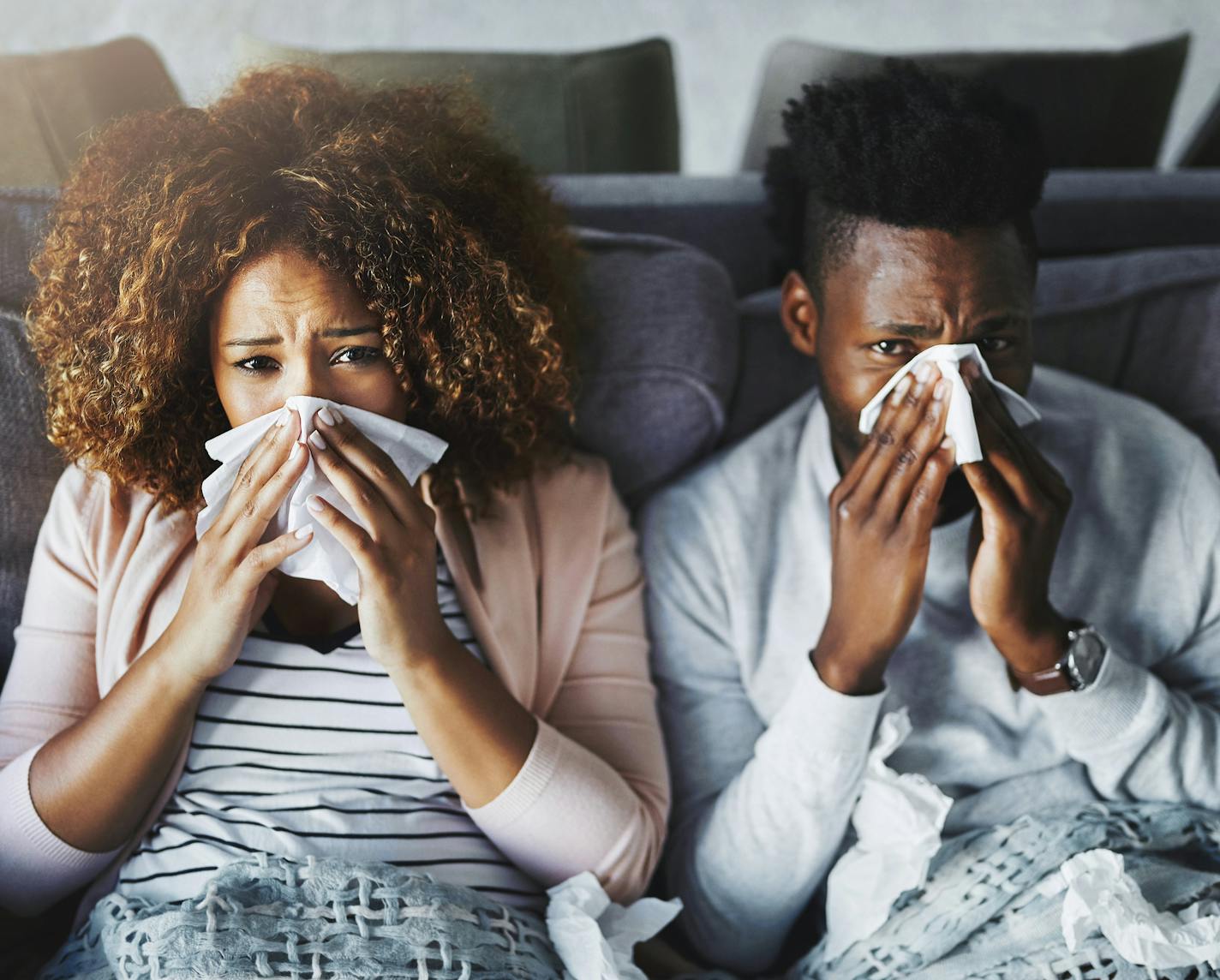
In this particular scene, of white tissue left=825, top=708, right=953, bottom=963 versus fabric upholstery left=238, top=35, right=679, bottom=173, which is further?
fabric upholstery left=238, top=35, right=679, bottom=173

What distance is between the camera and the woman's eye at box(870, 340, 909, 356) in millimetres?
1142

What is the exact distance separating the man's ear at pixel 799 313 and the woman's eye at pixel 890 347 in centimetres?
14

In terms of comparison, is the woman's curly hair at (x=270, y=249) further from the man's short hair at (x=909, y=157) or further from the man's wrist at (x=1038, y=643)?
the man's wrist at (x=1038, y=643)

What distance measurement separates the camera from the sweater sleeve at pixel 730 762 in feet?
3.84

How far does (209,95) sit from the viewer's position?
111 cm

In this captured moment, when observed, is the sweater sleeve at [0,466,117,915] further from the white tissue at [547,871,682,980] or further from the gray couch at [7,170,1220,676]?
the white tissue at [547,871,682,980]

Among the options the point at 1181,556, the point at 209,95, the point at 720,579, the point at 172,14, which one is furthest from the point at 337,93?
the point at 172,14

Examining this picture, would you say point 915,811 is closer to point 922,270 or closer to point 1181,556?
point 1181,556

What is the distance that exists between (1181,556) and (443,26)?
2096 millimetres

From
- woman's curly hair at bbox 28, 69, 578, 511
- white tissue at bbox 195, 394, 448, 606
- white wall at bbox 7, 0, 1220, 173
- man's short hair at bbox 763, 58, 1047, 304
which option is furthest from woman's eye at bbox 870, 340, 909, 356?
white wall at bbox 7, 0, 1220, 173

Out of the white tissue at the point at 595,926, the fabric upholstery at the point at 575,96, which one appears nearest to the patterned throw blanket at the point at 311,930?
the white tissue at the point at 595,926

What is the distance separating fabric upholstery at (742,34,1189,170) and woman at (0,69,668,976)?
944mm

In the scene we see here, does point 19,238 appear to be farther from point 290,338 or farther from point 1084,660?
point 1084,660

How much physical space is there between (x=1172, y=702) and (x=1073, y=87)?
1281mm
